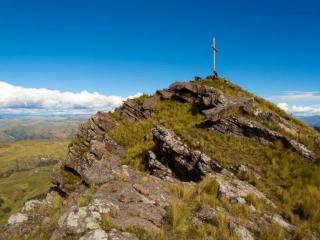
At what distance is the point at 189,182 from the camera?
1923cm

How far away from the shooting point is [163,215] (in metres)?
13.7

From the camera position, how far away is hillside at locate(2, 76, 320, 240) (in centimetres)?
1288

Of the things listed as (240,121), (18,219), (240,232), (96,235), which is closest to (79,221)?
(96,235)

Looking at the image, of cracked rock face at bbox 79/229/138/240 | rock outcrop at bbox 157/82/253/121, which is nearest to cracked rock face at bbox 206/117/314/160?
rock outcrop at bbox 157/82/253/121

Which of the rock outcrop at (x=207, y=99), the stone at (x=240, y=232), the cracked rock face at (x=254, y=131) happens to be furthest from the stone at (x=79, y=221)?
the rock outcrop at (x=207, y=99)

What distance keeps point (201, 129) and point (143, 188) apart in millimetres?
12051

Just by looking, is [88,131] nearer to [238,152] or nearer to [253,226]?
[238,152]

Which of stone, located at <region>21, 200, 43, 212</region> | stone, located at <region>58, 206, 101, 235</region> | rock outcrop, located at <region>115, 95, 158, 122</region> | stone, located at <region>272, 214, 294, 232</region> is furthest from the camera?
rock outcrop, located at <region>115, 95, 158, 122</region>

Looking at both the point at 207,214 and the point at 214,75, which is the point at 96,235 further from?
the point at 214,75

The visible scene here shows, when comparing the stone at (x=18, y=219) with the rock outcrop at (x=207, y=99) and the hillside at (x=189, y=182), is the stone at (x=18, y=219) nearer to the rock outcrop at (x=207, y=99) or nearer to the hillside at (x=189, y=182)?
the hillside at (x=189, y=182)

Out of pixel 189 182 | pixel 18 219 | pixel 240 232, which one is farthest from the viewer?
pixel 189 182

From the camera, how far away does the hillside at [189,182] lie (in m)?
12.9

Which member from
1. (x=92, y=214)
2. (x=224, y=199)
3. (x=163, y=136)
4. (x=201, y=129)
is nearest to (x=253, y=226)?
(x=224, y=199)

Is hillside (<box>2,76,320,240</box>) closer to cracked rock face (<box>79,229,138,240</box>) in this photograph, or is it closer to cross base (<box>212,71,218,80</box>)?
cracked rock face (<box>79,229,138,240</box>)
